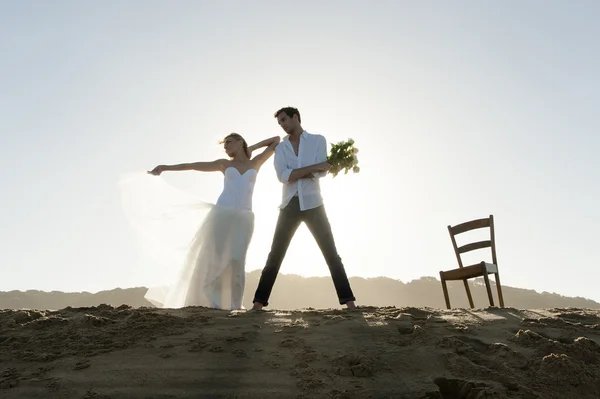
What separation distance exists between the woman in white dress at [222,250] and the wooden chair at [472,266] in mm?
3007

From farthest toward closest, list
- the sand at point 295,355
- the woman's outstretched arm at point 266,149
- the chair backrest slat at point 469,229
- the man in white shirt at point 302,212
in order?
the chair backrest slat at point 469,229, the woman's outstretched arm at point 266,149, the man in white shirt at point 302,212, the sand at point 295,355

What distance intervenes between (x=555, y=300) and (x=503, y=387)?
153 ft

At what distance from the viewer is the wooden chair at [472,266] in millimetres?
6660

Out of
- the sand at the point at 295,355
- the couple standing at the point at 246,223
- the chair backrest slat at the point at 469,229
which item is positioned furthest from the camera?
the chair backrest slat at the point at 469,229

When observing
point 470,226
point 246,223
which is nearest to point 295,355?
point 246,223

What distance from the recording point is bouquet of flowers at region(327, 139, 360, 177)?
215 inches

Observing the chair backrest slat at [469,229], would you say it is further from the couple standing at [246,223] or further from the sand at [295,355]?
the couple standing at [246,223]

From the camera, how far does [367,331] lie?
387 centimetres

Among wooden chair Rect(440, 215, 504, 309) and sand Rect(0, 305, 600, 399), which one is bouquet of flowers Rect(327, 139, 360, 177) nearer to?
sand Rect(0, 305, 600, 399)

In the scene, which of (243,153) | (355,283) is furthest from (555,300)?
(243,153)

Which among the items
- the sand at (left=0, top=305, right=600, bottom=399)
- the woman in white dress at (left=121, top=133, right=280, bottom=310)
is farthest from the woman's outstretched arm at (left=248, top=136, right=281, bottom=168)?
the sand at (left=0, top=305, right=600, bottom=399)

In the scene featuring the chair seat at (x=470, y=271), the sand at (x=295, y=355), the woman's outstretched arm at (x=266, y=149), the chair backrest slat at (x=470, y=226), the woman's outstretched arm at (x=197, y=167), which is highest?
the woman's outstretched arm at (x=266, y=149)

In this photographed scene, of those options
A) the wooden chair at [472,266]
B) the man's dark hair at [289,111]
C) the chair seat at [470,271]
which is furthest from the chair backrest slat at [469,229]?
the man's dark hair at [289,111]

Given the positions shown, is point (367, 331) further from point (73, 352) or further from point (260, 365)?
point (73, 352)
